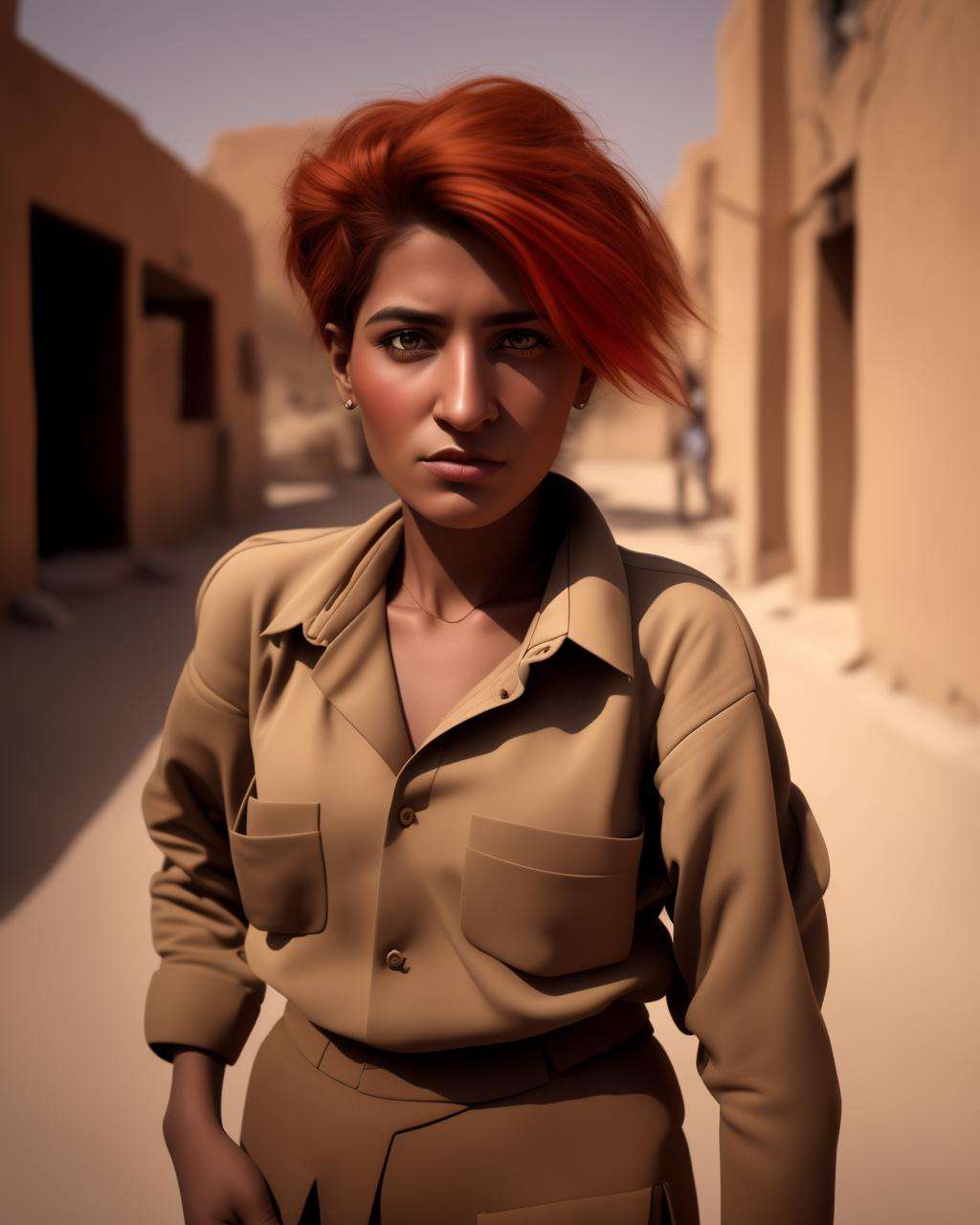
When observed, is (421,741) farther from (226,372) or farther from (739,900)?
(226,372)

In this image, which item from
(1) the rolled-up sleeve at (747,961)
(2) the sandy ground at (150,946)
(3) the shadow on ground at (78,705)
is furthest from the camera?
(3) the shadow on ground at (78,705)

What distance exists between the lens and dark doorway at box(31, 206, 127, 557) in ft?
27.6

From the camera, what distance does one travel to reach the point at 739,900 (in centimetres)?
108

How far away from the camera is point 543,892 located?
108 cm

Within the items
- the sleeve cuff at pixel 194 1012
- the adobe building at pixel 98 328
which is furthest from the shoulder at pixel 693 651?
the adobe building at pixel 98 328

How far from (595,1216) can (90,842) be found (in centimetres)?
328

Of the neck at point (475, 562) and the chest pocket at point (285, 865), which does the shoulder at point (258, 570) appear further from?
the chest pocket at point (285, 865)

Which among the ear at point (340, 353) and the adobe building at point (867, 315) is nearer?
the ear at point (340, 353)

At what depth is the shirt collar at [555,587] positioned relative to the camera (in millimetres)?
1107

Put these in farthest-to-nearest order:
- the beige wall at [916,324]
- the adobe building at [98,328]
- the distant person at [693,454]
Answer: the distant person at [693,454] < the adobe building at [98,328] < the beige wall at [916,324]

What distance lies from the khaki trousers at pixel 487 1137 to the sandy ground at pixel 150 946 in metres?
1.31

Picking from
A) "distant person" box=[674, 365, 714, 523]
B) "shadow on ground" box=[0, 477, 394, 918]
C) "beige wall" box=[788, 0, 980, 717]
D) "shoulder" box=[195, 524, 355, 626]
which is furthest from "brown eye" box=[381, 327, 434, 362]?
"distant person" box=[674, 365, 714, 523]

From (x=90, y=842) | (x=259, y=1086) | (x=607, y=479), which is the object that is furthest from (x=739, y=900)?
(x=607, y=479)

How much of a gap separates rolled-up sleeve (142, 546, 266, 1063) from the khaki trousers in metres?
0.16
